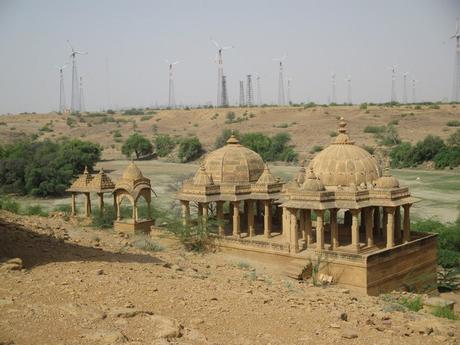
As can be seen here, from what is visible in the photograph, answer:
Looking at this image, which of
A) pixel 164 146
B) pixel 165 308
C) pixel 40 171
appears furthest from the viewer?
pixel 164 146

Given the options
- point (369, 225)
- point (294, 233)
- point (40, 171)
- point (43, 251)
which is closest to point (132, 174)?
point (294, 233)

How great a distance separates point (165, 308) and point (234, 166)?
509 inches

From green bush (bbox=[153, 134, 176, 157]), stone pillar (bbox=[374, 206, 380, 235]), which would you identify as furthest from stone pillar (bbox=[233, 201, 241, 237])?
green bush (bbox=[153, 134, 176, 157])

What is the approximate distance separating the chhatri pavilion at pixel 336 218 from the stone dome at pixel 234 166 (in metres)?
0.04

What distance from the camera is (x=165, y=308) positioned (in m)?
10.7

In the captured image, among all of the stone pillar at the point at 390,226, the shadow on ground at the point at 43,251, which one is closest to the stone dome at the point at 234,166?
the stone pillar at the point at 390,226

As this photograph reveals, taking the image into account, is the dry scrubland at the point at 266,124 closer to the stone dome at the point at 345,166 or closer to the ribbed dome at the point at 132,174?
the ribbed dome at the point at 132,174

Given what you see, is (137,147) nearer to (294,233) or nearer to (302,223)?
(302,223)

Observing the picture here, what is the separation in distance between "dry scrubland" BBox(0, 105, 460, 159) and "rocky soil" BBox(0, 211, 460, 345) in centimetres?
4967

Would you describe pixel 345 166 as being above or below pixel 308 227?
above

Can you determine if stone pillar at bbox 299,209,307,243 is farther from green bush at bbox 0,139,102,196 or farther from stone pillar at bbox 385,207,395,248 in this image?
green bush at bbox 0,139,102,196

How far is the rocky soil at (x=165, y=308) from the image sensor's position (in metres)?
9.33


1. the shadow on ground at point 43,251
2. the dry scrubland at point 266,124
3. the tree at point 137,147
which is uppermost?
the dry scrubland at point 266,124

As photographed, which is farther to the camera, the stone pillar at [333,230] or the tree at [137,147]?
the tree at [137,147]
